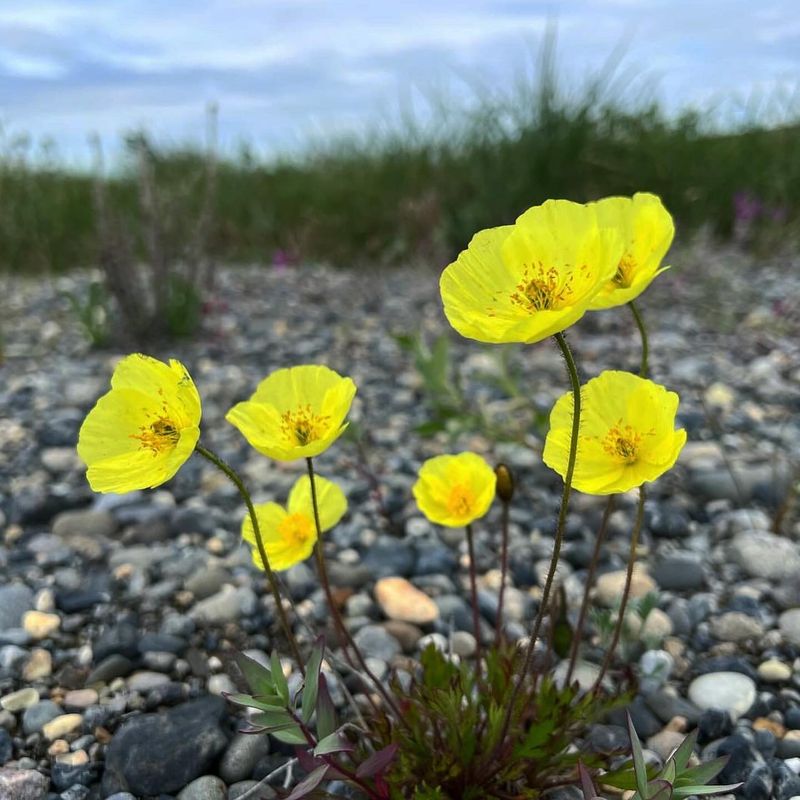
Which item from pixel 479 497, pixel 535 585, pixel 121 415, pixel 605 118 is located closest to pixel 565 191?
pixel 605 118

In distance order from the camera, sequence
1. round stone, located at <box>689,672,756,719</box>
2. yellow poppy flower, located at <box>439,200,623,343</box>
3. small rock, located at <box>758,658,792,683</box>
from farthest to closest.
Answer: small rock, located at <box>758,658,792,683</box> < round stone, located at <box>689,672,756,719</box> < yellow poppy flower, located at <box>439,200,623,343</box>

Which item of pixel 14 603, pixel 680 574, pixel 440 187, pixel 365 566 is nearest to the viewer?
pixel 14 603

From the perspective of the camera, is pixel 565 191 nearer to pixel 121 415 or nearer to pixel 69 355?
pixel 69 355

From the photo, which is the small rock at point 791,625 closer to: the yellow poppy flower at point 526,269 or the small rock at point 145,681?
the yellow poppy flower at point 526,269

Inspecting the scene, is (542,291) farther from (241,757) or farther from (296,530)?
(241,757)

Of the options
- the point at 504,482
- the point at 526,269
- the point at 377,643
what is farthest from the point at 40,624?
the point at 526,269

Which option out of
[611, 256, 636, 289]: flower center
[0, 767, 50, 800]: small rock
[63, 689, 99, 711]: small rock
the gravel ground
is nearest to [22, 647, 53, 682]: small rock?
the gravel ground

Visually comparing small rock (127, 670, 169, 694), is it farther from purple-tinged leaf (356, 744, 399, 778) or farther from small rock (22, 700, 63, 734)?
purple-tinged leaf (356, 744, 399, 778)
